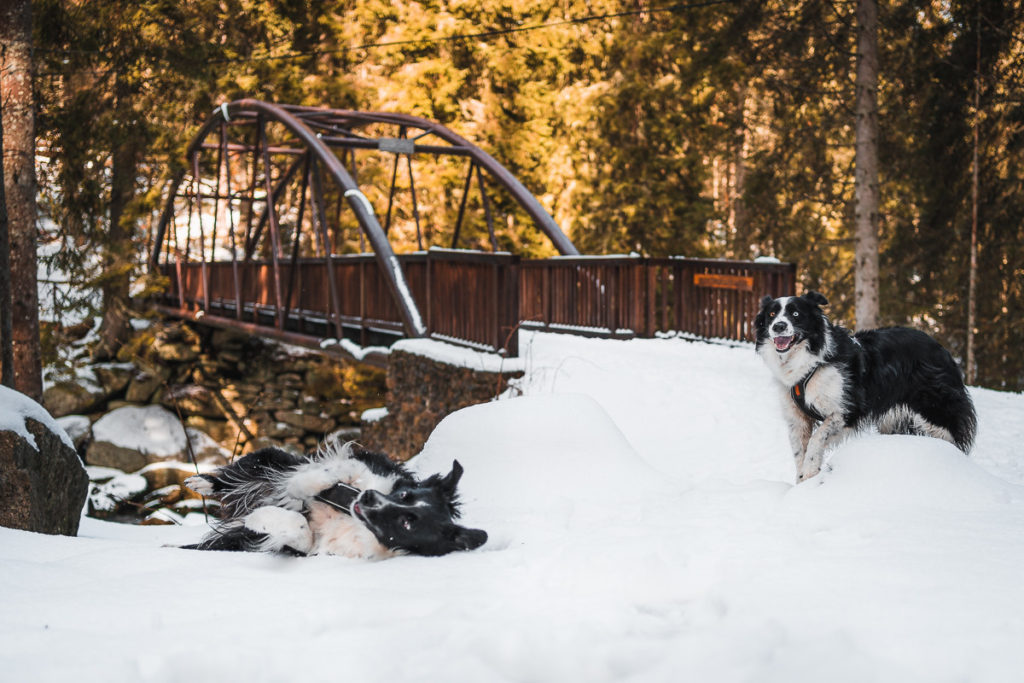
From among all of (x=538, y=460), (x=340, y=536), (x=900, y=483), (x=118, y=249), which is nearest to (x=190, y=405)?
(x=118, y=249)

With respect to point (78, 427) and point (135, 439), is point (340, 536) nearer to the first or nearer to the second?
point (135, 439)

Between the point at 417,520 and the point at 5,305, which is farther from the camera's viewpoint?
the point at 5,305

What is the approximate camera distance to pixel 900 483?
323 cm

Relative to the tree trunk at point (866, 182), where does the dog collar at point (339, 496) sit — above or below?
below

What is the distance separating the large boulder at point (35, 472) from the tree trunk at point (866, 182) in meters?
11.0

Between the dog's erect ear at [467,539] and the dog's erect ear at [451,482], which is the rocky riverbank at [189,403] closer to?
the dog's erect ear at [451,482]

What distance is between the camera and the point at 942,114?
13594 mm

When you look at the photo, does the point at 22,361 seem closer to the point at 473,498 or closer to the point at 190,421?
the point at 473,498

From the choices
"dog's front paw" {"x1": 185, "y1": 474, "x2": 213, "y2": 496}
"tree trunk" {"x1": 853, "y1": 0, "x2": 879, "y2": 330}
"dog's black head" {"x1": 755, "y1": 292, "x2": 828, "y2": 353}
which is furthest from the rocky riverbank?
"dog's black head" {"x1": 755, "y1": 292, "x2": 828, "y2": 353}

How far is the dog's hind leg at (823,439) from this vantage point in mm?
4395

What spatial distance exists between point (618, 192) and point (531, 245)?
3.04 metres

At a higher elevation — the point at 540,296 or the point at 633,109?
the point at 633,109

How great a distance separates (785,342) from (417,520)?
2611 millimetres

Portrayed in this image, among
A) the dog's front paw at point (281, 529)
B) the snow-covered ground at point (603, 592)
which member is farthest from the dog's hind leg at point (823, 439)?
the dog's front paw at point (281, 529)
